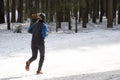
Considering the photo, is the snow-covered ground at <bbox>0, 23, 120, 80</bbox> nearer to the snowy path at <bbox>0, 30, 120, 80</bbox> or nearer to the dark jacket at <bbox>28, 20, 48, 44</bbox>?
the snowy path at <bbox>0, 30, 120, 80</bbox>

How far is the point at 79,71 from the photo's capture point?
1235cm

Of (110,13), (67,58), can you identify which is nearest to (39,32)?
(67,58)

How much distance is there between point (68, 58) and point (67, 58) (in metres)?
0.04

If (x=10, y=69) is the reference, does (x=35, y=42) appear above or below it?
above

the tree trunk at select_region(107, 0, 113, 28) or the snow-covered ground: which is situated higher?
the tree trunk at select_region(107, 0, 113, 28)

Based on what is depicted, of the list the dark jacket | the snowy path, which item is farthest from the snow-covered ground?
the dark jacket

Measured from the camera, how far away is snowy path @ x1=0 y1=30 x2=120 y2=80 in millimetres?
11406

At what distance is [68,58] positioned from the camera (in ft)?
51.7

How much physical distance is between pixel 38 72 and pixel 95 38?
12218 millimetres

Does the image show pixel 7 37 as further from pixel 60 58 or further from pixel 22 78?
pixel 22 78

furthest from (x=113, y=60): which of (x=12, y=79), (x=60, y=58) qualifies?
(x=12, y=79)

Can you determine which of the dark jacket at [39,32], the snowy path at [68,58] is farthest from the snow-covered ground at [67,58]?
the dark jacket at [39,32]

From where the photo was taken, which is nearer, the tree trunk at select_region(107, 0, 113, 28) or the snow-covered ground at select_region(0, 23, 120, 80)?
the snow-covered ground at select_region(0, 23, 120, 80)

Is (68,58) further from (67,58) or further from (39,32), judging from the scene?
(39,32)
